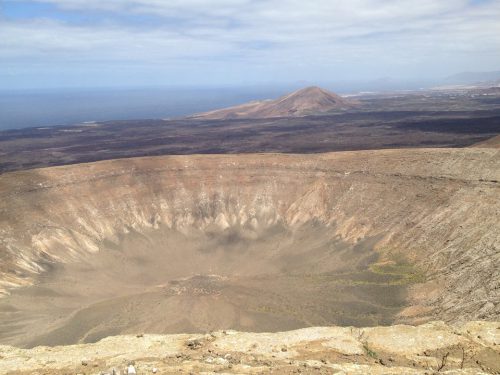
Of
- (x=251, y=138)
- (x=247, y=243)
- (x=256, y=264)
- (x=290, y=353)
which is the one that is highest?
(x=251, y=138)

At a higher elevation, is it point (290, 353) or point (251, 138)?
point (251, 138)

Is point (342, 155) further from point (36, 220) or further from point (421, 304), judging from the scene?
point (36, 220)

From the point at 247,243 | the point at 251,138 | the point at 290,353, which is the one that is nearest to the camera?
the point at 290,353

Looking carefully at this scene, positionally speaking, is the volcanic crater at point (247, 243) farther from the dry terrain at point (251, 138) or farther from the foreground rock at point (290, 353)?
the dry terrain at point (251, 138)

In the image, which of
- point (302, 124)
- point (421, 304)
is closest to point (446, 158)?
point (421, 304)

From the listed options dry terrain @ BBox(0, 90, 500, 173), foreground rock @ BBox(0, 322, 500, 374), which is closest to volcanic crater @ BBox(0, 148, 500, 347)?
foreground rock @ BBox(0, 322, 500, 374)

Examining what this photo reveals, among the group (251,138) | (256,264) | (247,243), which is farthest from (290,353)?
(251,138)

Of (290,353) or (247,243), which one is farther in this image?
(247,243)

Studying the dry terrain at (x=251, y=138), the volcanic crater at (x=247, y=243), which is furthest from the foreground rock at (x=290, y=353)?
the dry terrain at (x=251, y=138)

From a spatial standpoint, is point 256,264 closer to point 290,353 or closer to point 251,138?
point 290,353
